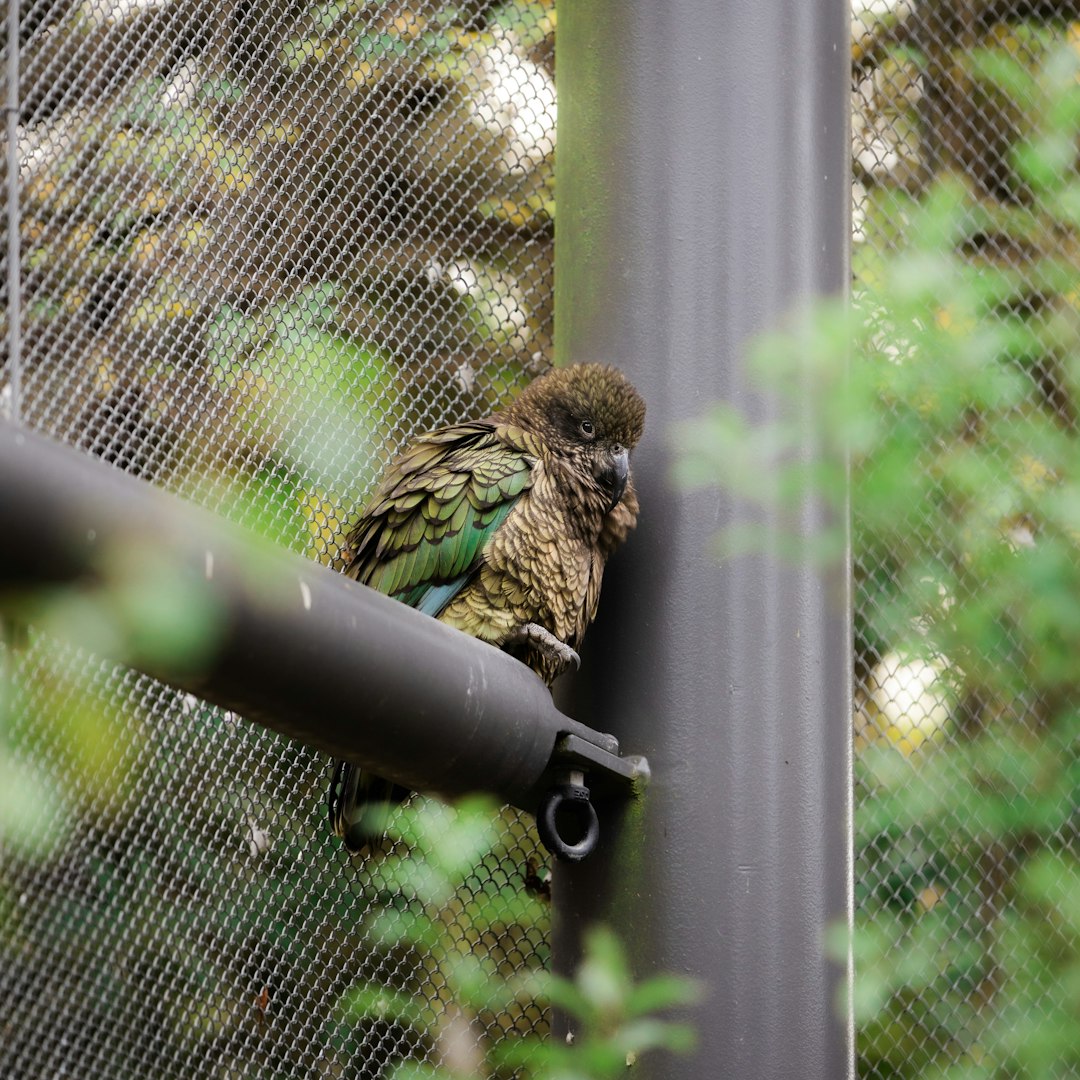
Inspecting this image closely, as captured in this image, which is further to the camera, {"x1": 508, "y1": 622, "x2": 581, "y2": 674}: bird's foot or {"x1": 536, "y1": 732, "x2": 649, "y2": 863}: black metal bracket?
{"x1": 508, "y1": 622, "x2": 581, "y2": 674}: bird's foot

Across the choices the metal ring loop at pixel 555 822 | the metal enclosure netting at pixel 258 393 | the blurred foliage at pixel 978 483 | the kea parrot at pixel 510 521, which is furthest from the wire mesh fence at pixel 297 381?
the blurred foliage at pixel 978 483

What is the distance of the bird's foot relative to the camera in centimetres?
220

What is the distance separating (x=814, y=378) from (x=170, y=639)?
24.5 inches

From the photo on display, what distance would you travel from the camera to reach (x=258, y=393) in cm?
243

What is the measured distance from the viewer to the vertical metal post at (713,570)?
1.86m

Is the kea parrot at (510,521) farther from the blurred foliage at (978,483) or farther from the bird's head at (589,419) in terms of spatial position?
the blurred foliage at (978,483)

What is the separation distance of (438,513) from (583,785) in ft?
2.23

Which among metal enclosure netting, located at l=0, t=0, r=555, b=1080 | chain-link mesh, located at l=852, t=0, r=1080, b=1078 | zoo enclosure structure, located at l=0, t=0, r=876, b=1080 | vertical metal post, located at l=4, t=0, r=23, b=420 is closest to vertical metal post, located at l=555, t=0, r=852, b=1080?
zoo enclosure structure, located at l=0, t=0, r=876, b=1080

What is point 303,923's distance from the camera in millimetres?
2328

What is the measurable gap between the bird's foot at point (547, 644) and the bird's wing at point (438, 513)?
142 mm

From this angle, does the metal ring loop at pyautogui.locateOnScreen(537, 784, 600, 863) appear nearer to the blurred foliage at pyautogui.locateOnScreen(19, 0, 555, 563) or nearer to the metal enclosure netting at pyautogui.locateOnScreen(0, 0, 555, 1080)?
the metal enclosure netting at pyautogui.locateOnScreen(0, 0, 555, 1080)

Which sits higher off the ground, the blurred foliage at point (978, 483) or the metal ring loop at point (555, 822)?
the blurred foliage at point (978, 483)

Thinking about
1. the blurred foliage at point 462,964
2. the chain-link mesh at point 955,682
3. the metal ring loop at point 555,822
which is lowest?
the blurred foliage at point 462,964

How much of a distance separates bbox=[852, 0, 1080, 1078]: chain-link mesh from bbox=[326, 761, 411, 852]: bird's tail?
0.71 meters
